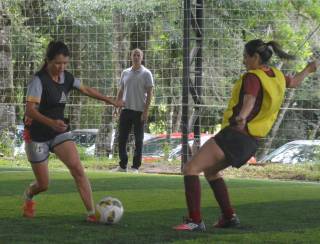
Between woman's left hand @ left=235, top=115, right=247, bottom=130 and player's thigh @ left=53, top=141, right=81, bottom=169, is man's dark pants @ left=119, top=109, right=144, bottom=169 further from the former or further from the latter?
woman's left hand @ left=235, top=115, right=247, bottom=130

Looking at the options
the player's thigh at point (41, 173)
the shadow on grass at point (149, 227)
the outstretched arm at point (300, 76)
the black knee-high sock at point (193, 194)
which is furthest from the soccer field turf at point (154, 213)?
the outstretched arm at point (300, 76)

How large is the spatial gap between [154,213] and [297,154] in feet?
34.9

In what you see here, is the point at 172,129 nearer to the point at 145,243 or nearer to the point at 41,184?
the point at 41,184

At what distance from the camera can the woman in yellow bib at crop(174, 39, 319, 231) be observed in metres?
7.26

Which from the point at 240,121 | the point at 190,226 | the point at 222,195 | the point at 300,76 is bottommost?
the point at 190,226

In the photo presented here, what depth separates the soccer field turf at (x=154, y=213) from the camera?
22.6 feet

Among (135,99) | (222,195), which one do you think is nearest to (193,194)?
(222,195)

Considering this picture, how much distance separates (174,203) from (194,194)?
104 inches

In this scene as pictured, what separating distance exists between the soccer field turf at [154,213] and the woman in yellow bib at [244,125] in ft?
1.20

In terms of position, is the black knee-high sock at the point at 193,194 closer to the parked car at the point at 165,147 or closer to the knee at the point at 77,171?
the knee at the point at 77,171

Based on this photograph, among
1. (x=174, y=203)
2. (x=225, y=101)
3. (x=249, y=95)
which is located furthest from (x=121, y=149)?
(x=249, y=95)

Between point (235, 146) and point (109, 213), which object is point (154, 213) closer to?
point (109, 213)

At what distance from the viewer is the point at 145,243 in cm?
648

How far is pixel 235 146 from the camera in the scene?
23.8 feet
